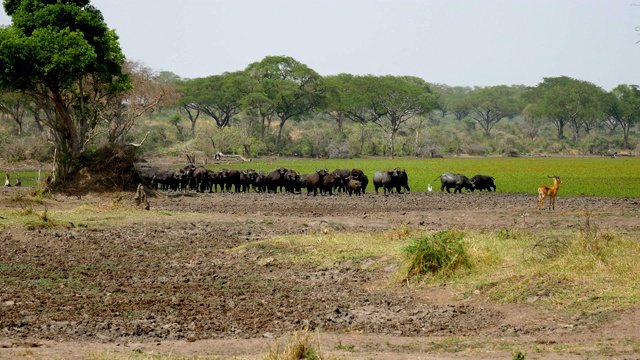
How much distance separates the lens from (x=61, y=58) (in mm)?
28547

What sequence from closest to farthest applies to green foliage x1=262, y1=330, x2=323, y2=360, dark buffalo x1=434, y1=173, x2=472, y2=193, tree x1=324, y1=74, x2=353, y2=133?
green foliage x1=262, y1=330, x2=323, y2=360 < dark buffalo x1=434, y1=173, x2=472, y2=193 < tree x1=324, y1=74, x2=353, y2=133

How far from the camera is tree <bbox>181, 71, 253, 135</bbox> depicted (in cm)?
8250

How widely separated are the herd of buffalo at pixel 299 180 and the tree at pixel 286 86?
41.0 m

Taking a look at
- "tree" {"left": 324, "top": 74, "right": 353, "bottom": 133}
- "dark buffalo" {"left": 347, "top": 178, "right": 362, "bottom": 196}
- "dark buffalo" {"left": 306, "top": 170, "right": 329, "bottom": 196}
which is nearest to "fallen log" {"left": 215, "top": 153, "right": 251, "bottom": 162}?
"tree" {"left": 324, "top": 74, "right": 353, "bottom": 133}

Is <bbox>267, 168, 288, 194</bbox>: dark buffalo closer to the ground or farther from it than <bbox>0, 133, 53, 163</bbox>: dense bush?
closer to the ground

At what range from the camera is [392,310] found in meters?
11.2

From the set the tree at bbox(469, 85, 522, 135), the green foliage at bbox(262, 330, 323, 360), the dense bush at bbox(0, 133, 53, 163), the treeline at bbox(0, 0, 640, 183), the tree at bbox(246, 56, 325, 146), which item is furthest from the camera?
the tree at bbox(469, 85, 522, 135)

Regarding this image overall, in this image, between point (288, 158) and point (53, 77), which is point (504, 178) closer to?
point (53, 77)

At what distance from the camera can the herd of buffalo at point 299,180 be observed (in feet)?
115

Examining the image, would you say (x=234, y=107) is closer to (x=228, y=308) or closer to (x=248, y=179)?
(x=248, y=179)

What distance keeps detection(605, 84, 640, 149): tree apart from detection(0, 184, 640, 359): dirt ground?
87.7 meters

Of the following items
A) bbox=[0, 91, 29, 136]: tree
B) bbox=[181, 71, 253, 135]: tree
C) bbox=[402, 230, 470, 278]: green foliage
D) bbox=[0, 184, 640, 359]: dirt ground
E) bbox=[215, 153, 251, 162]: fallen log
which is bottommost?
bbox=[0, 184, 640, 359]: dirt ground

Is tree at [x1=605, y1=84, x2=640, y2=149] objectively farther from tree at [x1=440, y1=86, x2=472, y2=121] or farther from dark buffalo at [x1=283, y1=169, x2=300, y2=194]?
dark buffalo at [x1=283, y1=169, x2=300, y2=194]

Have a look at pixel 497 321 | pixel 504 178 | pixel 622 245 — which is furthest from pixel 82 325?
pixel 504 178
